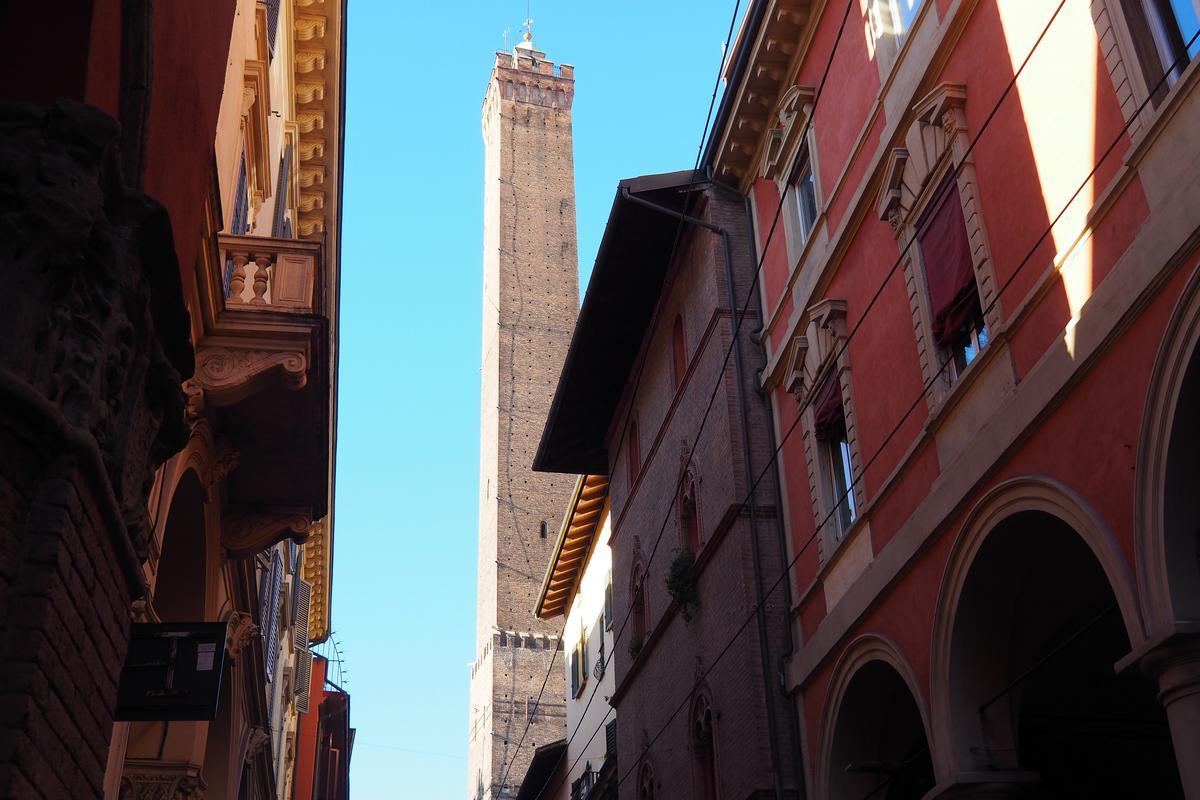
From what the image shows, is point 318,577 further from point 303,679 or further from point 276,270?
point 276,270

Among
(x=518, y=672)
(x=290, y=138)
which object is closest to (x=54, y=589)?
(x=290, y=138)

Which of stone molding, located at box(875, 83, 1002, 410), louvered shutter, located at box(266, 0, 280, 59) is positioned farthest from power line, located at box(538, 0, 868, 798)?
louvered shutter, located at box(266, 0, 280, 59)

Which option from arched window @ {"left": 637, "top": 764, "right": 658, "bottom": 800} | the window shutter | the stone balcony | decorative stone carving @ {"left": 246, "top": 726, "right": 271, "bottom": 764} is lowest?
arched window @ {"left": 637, "top": 764, "right": 658, "bottom": 800}

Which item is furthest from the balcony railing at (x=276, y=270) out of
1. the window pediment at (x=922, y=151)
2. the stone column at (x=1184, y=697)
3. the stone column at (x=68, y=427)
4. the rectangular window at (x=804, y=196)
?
the stone column at (x=1184, y=697)

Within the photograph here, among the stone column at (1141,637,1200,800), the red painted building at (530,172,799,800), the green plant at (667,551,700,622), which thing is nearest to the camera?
the stone column at (1141,637,1200,800)

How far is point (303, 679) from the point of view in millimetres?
29578

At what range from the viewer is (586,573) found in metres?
23.6

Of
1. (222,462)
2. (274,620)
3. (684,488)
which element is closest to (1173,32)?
(222,462)

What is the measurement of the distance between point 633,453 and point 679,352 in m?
2.81

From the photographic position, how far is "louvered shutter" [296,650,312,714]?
2837 cm

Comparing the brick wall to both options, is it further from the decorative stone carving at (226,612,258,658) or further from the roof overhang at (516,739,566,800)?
the roof overhang at (516,739,566,800)

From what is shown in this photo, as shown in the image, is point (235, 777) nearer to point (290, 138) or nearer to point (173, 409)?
point (290, 138)

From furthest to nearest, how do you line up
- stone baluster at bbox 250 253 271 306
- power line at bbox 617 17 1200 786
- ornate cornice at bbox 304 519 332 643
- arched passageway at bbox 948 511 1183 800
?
1. ornate cornice at bbox 304 519 332 643
2. stone baluster at bbox 250 253 271 306
3. arched passageway at bbox 948 511 1183 800
4. power line at bbox 617 17 1200 786

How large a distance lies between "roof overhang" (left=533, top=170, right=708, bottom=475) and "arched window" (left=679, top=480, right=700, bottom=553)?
10.0 ft
